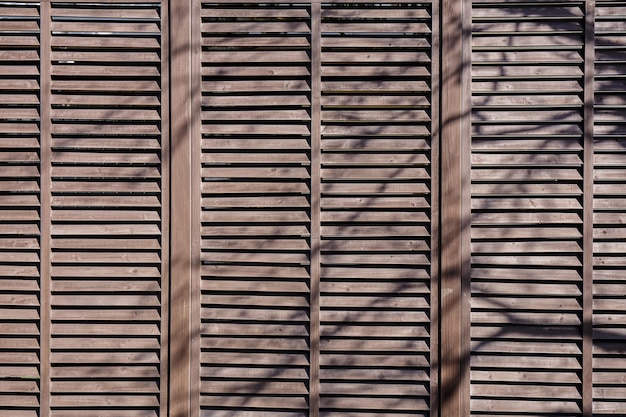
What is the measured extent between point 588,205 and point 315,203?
1.52m

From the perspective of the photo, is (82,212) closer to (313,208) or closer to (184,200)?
(184,200)

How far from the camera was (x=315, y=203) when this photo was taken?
2.61 m

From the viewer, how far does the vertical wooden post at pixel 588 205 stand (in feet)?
8.43

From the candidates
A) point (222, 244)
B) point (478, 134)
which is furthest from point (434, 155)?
point (222, 244)

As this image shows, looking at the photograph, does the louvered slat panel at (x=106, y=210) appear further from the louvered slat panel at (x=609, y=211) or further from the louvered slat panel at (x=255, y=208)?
the louvered slat panel at (x=609, y=211)

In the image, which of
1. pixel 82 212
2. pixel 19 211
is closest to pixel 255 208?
pixel 82 212

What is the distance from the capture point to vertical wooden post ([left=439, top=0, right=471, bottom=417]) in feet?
8.44

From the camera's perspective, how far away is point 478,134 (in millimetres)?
2615

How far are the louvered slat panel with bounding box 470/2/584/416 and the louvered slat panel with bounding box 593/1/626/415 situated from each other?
0.11 meters

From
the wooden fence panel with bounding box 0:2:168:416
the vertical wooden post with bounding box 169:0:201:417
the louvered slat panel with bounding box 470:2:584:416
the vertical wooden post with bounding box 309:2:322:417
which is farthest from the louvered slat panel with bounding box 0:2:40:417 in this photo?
the louvered slat panel with bounding box 470:2:584:416

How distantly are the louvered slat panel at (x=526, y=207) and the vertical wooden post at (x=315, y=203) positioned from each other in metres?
0.86

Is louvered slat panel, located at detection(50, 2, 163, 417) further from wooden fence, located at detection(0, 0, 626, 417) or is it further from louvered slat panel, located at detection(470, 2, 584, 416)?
louvered slat panel, located at detection(470, 2, 584, 416)

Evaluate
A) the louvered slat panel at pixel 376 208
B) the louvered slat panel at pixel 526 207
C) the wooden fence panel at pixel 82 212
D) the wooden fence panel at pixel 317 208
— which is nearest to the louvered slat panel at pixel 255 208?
the wooden fence panel at pixel 317 208

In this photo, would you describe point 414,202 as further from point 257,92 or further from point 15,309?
point 15,309
